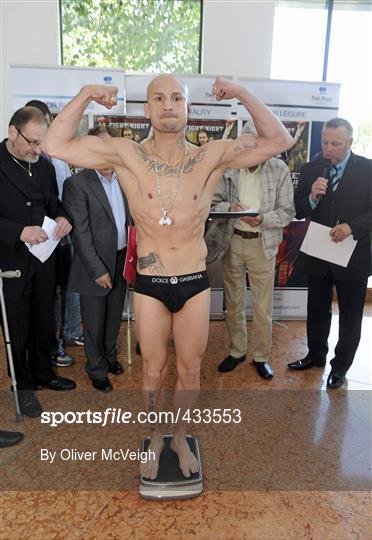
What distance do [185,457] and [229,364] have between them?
1273mm

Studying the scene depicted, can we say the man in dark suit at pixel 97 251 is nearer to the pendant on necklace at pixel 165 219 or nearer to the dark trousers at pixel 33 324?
the dark trousers at pixel 33 324

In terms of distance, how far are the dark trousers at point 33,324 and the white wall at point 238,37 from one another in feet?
10.1

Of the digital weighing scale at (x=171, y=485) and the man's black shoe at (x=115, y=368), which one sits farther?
the man's black shoe at (x=115, y=368)

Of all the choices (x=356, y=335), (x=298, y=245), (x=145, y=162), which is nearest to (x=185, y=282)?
(x=145, y=162)

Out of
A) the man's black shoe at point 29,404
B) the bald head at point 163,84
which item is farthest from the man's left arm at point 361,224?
the man's black shoe at point 29,404

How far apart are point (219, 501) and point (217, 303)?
8.46 feet

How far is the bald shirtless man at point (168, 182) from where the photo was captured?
1.82 meters

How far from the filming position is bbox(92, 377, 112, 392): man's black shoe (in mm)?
3055

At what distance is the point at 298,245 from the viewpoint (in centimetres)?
460

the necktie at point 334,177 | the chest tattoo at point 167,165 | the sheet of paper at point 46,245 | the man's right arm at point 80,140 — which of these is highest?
the man's right arm at point 80,140

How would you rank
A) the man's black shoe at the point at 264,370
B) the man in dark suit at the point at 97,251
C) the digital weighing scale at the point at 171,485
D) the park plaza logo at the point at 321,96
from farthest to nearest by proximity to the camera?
the park plaza logo at the point at 321,96 → the man's black shoe at the point at 264,370 → the man in dark suit at the point at 97,251 → the digital weighing scale at the point at 171,485

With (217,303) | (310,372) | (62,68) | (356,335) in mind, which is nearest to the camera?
(356,335)

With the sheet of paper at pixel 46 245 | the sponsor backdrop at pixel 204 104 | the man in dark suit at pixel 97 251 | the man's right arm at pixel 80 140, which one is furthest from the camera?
the sponsor backdrop at pixel 204 104

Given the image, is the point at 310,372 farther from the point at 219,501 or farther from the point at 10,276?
the point at 10,276
